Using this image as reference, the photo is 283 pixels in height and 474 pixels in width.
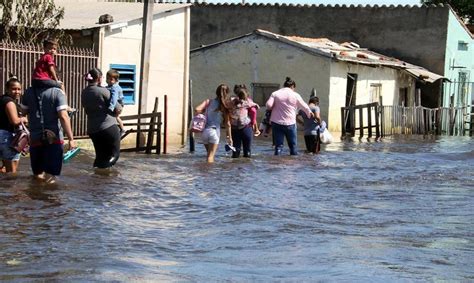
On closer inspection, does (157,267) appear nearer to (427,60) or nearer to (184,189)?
(184,189)

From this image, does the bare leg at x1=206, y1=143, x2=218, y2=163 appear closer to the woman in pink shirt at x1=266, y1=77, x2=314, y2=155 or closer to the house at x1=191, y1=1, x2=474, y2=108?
the woman in pink shirt at x1=266, y1=77, x2=314, y2=155

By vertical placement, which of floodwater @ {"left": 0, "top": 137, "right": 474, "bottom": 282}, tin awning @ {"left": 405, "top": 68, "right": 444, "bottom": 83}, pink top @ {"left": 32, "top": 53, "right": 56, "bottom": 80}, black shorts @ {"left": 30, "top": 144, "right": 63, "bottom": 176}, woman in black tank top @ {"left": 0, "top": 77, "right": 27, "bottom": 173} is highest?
tin awning @ {"left": 405, "top": 68, "right": 444, "bottom": 83}

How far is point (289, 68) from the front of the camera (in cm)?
3011

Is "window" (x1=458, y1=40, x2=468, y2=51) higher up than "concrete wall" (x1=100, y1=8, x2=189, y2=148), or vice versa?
"window" (x1=458, y1=40, x2=468, y2=51)

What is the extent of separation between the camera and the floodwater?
21.7 ft

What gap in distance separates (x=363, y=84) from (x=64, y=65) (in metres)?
17.3

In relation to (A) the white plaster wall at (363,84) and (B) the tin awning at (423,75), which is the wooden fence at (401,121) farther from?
(B) the tin awning at (423,75)

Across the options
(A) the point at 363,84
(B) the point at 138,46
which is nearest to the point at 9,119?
(B) the point at 138,46

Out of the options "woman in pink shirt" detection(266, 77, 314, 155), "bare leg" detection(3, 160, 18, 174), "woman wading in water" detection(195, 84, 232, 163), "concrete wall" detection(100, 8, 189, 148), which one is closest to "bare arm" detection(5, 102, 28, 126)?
"bare leg" detection(3, 160, 18, 174)

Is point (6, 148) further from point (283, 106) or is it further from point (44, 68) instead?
point (283, 106)

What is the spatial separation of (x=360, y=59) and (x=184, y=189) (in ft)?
63.7

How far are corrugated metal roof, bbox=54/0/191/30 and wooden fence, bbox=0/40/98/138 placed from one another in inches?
45.1

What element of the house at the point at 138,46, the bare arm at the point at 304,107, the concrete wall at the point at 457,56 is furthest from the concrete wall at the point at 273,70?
the bare arm at the point at 304,107

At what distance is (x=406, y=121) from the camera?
1241 inches
